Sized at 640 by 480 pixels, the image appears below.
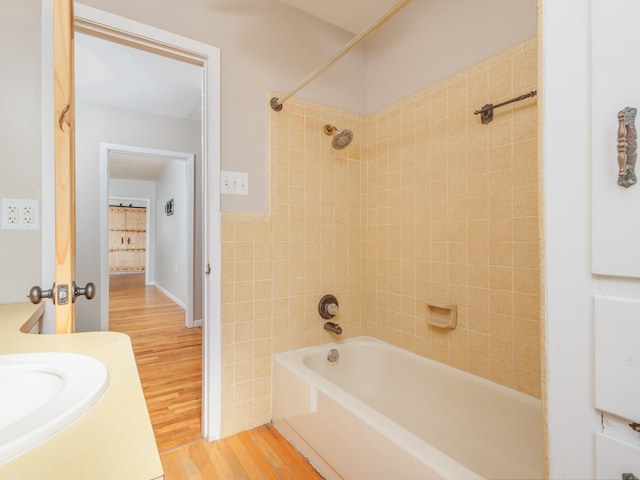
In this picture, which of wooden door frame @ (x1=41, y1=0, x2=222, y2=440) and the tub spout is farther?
the tub spout

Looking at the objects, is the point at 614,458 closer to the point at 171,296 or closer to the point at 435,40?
the point at 435,40

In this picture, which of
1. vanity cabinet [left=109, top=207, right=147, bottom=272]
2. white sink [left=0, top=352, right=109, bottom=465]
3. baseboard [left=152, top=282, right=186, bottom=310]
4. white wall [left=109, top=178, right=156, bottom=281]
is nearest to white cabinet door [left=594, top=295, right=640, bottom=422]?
white sink [left=0, top=352, right=109, bottom=465]

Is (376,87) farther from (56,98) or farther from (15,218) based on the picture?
(15,218)

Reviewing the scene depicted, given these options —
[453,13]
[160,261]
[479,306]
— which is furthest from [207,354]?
[160,261]

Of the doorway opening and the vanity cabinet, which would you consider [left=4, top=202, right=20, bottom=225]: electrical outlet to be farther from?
the vanity cabinet

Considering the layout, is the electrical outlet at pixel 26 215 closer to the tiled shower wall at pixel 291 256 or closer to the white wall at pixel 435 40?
the tiled shower wall at pixel 291 256

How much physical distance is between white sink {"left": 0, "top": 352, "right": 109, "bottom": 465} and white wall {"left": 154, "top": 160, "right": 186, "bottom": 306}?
3198 millimetres

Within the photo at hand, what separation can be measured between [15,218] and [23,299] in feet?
1.05

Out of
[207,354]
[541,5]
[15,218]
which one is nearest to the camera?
[541,5]

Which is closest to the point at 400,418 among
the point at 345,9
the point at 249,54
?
the point at 249,54

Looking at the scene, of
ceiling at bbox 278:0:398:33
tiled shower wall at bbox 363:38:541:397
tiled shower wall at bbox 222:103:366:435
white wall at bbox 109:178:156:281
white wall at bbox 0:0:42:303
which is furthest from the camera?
white wall at bbox 109:178:156:281

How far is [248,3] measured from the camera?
68.1 inches

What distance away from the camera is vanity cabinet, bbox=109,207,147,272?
7.68m

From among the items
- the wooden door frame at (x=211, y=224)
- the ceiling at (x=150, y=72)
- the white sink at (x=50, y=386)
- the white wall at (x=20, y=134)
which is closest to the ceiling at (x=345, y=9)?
the ceiling at (x=150, y=72)
